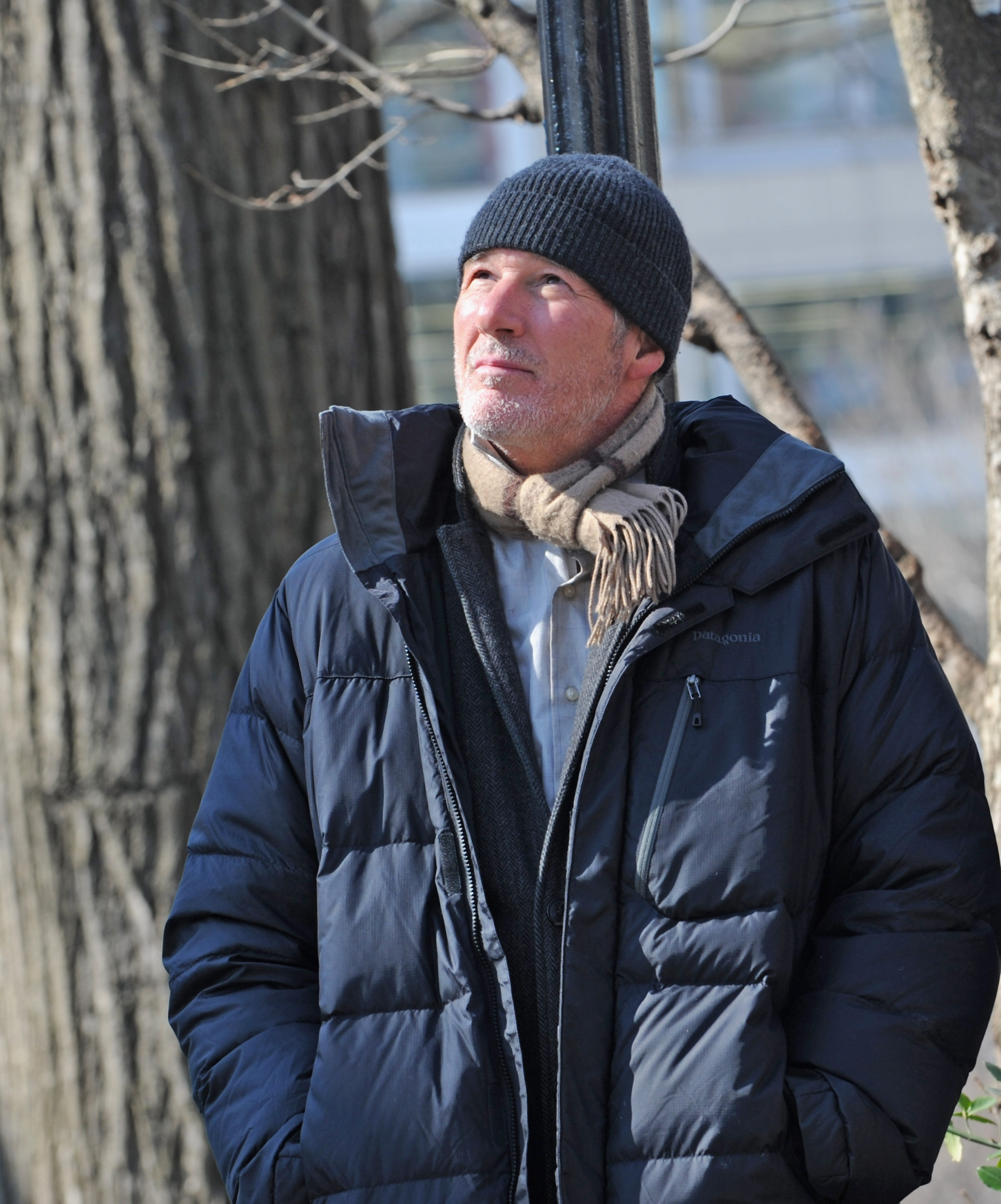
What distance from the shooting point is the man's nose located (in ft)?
7.07

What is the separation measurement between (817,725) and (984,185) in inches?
52.4

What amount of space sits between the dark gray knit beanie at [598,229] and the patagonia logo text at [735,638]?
57 cm

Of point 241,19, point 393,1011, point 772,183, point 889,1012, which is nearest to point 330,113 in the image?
point 241,19

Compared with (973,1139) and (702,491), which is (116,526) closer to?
(702,491)

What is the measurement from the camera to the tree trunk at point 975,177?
2.75 m

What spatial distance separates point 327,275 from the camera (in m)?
3.63

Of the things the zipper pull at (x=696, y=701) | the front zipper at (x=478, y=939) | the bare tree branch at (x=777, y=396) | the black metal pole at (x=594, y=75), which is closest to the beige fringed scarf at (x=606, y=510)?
the zipper pull at (x=696, y=701)

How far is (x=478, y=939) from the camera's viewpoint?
1.97m

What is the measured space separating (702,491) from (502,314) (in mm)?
408

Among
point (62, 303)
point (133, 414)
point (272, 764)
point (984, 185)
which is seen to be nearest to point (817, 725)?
point (272, 764)

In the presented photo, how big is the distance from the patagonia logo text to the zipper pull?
2.7 inches

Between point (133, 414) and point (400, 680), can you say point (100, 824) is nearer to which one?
point (133, 414)

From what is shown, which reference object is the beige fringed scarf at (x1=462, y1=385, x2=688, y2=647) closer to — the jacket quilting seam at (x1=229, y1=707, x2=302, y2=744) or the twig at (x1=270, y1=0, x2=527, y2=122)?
the jacket quilting seam at (x1=229, y1=707, x2=302, y2=744)

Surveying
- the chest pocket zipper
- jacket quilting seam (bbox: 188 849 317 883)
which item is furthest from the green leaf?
jacket quilting seam (bbox: 188 849 317 883)
